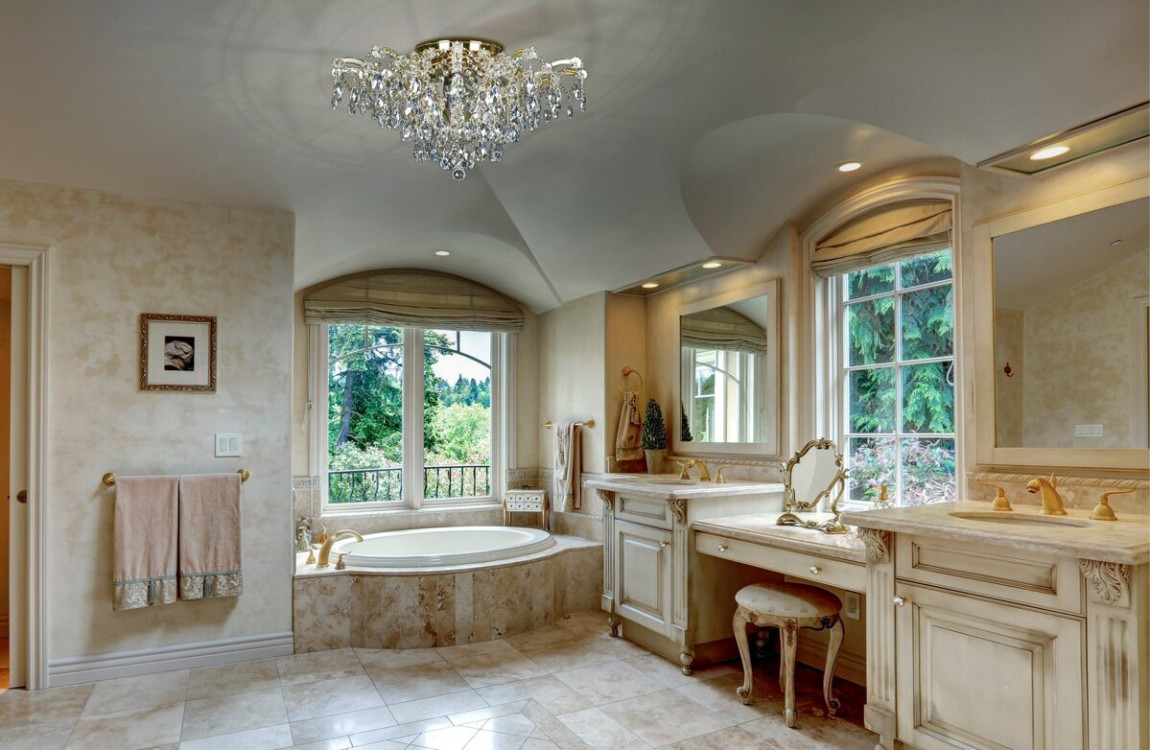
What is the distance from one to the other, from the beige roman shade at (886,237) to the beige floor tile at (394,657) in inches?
109

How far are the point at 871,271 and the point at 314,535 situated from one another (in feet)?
12.3

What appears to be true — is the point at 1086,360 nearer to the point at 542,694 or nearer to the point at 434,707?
the point at 542,694

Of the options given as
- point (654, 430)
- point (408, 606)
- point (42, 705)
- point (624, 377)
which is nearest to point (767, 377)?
point (654, 430)

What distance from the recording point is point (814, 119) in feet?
9.16

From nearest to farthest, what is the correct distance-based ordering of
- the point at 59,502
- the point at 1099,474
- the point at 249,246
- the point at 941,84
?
the point at 941,84 → the point at 1099,474 → the point at 59,502 → the point at 249,246

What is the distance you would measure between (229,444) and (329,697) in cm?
132

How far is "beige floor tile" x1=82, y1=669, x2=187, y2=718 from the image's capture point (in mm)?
2951

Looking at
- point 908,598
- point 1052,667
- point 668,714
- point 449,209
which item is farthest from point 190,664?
point 1052,667

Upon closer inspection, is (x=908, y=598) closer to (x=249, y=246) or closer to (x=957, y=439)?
(x=957, y=439)

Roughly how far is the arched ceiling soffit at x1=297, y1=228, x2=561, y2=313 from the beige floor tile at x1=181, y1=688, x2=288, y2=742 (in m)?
2.42

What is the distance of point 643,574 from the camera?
12.1 ft

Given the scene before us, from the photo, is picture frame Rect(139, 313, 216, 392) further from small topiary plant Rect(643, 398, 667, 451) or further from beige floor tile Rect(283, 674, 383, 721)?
small topiary plant Rect(643, 398, 667, 451)

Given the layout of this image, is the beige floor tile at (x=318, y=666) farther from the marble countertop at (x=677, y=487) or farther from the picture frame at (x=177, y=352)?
the marble countertop at (x=677, y=487)

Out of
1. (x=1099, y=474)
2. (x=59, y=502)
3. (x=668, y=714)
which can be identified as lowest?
(x=668, y=714)
